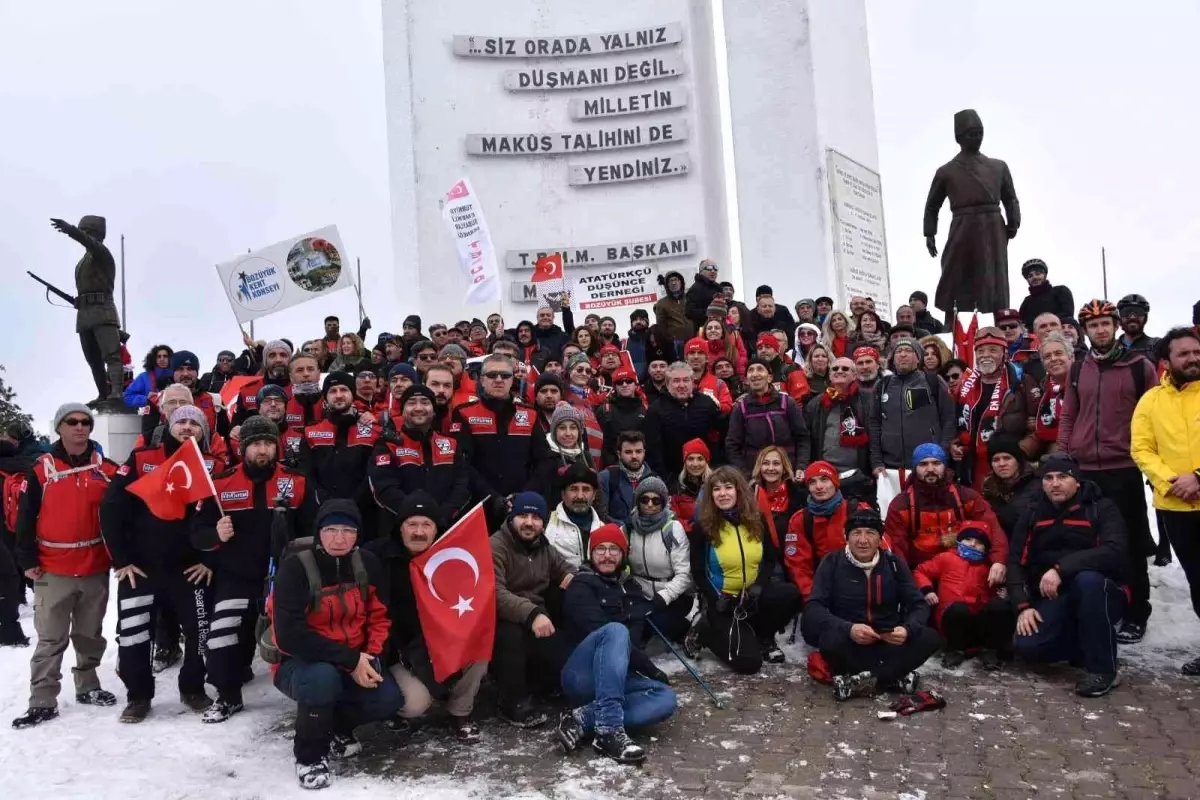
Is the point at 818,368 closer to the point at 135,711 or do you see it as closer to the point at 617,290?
the point at 135,711

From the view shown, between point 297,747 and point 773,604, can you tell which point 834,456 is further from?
point 297,747

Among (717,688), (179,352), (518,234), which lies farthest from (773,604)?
(518,234)

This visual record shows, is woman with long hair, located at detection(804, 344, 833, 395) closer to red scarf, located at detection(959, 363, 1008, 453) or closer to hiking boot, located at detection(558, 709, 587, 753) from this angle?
red scarf, located at detection(959, 363, 1008, 453)

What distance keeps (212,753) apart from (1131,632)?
5.22 meters

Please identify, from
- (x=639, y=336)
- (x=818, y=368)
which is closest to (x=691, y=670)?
(x=818, y=368)

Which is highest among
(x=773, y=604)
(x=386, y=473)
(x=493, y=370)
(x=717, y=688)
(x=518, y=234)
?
(x=518, y=234)

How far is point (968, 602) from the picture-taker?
5766 mm

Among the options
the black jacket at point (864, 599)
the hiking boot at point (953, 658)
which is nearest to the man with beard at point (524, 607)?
the black jacket at point (864, 599)

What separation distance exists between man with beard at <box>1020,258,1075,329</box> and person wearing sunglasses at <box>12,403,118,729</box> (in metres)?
8.10

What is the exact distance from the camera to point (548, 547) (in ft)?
18.3

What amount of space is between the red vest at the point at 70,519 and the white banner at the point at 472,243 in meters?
6.16

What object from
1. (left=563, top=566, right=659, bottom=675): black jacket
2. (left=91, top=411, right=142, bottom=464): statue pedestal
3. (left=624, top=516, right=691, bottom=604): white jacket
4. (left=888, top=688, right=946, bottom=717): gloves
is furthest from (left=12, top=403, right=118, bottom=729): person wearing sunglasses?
(left=91, top=411, right=142, bottom=464): statue pedestal

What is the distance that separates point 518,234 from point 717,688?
9.93 m

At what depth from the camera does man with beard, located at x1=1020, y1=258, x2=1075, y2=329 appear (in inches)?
373
